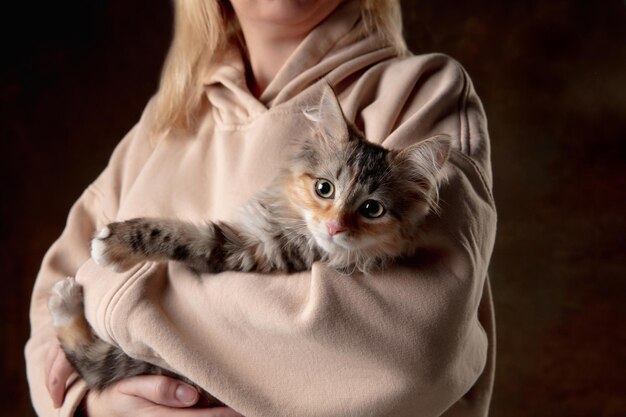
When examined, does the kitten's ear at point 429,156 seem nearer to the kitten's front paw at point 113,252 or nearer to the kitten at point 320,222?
the kitten at point 320,222

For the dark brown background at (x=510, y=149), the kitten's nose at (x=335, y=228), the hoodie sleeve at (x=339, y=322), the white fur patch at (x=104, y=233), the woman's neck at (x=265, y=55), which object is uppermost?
the woman's neck at (x=265, y=55)

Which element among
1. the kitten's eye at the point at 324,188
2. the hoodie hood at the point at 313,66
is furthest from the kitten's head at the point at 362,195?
the hoodie hood at the point at 313,66

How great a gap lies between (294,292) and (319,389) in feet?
0.59

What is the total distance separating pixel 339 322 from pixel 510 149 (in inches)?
59.0

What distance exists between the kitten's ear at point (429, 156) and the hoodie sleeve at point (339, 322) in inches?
1.4

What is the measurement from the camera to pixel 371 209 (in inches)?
49.3

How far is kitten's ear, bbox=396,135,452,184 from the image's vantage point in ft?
3.76

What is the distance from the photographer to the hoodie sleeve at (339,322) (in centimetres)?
112

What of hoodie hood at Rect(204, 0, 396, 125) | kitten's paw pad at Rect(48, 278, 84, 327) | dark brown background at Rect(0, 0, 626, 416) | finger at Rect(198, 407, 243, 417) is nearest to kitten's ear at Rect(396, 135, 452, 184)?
hoodie hood at Rect(204, 0, 396, 125)

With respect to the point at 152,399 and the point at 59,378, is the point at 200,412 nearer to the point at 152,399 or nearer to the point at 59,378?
the point at 152,399

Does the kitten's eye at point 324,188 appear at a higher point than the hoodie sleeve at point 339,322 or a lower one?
higher

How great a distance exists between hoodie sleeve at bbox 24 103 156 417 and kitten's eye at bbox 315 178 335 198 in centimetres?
60

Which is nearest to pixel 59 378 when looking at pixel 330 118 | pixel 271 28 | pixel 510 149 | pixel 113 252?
pixel 113 252

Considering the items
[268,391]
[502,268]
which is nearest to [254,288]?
[268,391]
